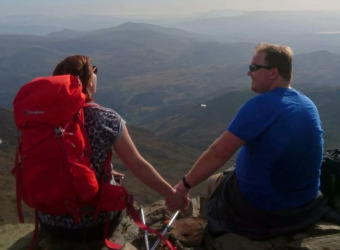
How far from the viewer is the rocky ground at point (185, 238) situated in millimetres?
5789

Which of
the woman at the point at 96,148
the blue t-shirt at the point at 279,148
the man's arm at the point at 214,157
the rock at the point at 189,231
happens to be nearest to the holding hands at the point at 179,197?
the man's arm at the point at 214,157

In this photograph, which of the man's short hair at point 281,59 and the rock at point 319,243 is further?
the man's short hair at point 281,59

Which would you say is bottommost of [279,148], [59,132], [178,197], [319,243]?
[319,243]

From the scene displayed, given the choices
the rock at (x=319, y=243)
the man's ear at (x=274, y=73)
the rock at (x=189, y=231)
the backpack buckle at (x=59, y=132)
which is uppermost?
the man's ear at (x=274, y=73)

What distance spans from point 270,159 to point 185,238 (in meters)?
2.15

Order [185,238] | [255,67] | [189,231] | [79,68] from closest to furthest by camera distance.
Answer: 1. [79,68]
2. [255,67]
3. [185,238]
4. [189,231]

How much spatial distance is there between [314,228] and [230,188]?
1380 mm

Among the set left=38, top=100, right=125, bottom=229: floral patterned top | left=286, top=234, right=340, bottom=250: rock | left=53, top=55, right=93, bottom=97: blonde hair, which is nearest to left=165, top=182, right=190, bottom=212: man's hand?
left=38, top=100, right=125, bottom=229: floral patterned top

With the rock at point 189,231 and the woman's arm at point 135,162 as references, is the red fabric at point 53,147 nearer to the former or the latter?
the woman's arm at point 135,162

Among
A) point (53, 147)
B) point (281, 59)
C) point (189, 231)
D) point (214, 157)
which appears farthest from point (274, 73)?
point (53, 147)

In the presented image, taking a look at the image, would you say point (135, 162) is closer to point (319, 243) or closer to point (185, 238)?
point (185, 238)

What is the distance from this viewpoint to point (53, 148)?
15.5ft

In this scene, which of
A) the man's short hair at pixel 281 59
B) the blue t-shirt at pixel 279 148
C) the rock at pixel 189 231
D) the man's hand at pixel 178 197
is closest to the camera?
the blue t-shirt at pixel 279 148

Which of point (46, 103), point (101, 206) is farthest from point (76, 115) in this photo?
point (101, 206)
